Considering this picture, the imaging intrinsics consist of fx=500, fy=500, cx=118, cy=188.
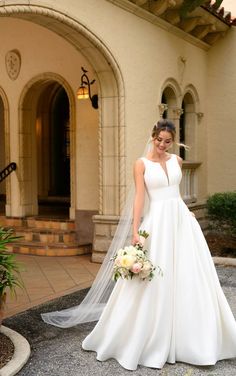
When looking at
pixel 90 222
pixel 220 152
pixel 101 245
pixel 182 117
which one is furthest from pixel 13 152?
pixel 220 152

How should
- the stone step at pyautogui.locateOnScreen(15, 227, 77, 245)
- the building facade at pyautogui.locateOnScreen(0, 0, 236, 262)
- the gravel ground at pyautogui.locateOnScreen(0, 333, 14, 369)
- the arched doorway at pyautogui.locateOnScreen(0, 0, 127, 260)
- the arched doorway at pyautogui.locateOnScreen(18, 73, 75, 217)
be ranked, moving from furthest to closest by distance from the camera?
the arched doorway at pyautogui.locateOnScreen(18, 73, 75, 217) < the stone step at pyautogui.locateOnScreen(15, 227, 77, 245) < the building facade at pyautogui.locateOnScreen(0, 0, 236, 262) < the arched doorway at pyautogui.locateOnScreen(0, 0, 127, 260) < the gravel ground at pyautogui.locateOnScreen(0, 333, 14, 369)

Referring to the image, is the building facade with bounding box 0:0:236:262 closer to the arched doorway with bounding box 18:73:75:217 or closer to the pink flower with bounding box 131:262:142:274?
the arched doorway with bounding box 18:73:75:217

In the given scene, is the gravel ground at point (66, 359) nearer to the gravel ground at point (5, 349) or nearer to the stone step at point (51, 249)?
the gravel ground at point (5, 349)

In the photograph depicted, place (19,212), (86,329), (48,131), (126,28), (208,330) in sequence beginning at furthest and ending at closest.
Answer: (48,131)
(19,212)
(126,28)
(86,329)
(208,330)

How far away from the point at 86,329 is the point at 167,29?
6378 millimetres

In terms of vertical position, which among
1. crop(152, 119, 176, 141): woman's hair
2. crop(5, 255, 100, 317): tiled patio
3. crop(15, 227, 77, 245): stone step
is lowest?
crop(5, 255, 100, 317): tiled patio

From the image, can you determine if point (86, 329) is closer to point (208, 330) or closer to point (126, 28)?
point (208, 330)

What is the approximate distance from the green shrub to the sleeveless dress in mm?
4646

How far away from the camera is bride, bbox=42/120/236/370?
416 cm

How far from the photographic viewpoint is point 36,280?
23.8 feet

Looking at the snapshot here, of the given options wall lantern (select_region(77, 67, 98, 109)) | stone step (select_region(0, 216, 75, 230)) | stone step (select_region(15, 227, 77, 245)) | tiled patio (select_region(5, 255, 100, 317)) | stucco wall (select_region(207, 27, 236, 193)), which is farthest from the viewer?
stucco wall (select_region(207, 27, 236, 193))

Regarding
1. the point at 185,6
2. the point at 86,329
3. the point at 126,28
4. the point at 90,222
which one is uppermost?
the point at 185,6

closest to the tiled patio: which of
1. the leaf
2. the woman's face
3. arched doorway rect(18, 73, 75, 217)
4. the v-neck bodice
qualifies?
the v-neck bodice

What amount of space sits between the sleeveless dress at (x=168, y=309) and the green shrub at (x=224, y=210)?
4.65m
